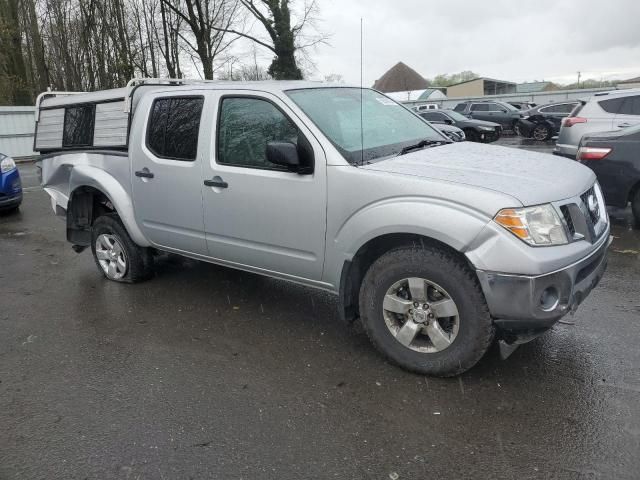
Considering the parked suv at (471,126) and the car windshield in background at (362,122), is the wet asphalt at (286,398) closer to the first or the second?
the car windshield in background at (362,122)

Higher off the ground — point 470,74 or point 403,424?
point 470,74

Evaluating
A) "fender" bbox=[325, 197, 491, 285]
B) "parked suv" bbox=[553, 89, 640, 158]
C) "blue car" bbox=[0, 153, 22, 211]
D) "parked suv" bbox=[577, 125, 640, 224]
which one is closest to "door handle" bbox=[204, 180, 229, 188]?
"fender" bbox=[325, 197, 491, 285]

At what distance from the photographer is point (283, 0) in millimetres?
23844

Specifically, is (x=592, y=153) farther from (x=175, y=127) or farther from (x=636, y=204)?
(x=175, y=127)

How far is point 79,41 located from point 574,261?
A: 103 ft

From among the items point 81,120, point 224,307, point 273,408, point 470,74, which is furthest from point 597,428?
point 470,74

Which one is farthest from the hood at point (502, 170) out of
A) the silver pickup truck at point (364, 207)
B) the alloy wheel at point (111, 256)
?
the alloy wheel at point (111, 256)

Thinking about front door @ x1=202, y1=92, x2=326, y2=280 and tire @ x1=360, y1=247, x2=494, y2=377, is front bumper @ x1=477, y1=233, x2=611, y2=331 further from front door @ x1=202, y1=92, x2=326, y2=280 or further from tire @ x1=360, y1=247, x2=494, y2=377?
front door @ x1=202, y1=92, x2=326, y2=280

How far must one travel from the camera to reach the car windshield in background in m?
3.68

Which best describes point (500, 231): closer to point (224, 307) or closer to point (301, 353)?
point (301, 353)

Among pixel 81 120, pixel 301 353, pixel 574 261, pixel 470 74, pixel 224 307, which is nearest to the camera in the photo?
pixel 574 261

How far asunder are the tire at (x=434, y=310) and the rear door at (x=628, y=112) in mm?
9042

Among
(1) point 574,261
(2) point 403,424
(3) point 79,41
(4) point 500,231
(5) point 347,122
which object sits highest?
(3) point 79,41

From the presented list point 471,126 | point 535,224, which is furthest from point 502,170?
point 471,126
